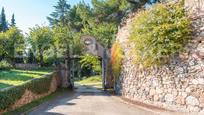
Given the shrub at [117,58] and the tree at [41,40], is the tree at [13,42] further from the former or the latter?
the shrub at [117,58]

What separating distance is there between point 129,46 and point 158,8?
4962mm

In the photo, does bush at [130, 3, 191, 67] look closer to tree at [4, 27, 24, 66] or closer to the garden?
the garden

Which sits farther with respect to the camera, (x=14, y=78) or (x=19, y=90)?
(x=14, y=78)

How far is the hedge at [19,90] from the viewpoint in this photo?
39.6 ft

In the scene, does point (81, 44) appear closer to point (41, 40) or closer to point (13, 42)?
point (41, 40)

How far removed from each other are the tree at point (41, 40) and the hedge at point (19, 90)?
12.1 m

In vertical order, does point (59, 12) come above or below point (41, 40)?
above

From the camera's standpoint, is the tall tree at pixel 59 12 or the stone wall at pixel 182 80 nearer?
the stone wall at pixel 182 80

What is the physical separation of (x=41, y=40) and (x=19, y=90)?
734 inches

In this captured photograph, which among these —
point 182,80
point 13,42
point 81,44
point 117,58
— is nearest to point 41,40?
point 13,42

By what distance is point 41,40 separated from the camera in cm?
3222

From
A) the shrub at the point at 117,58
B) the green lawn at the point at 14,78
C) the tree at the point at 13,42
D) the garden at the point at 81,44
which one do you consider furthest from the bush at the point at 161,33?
the tree at the point at 13,42

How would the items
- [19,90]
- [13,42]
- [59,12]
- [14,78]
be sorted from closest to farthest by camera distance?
1. [19,90]
2. [14,78]
3. [13,42]
4. [59,12]

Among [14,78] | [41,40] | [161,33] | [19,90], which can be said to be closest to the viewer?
[19,90]
